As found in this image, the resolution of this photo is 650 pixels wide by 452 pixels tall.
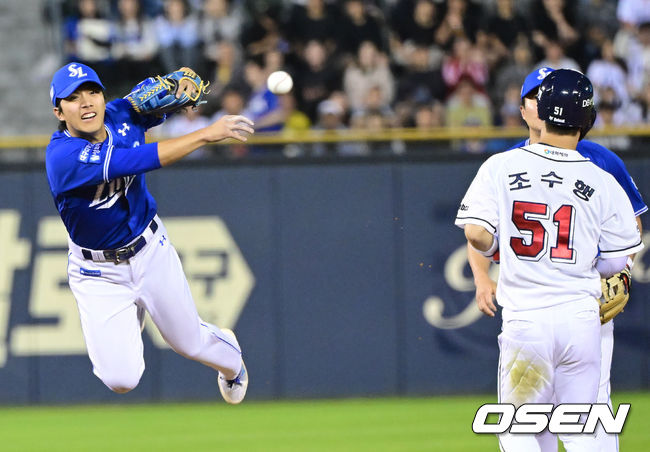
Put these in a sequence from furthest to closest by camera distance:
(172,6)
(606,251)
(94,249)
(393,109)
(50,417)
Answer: (172,6)
(393,109)
(50,417)
(94,249)
(606,251)

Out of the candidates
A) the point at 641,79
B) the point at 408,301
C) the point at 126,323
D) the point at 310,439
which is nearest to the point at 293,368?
the point at 408,301

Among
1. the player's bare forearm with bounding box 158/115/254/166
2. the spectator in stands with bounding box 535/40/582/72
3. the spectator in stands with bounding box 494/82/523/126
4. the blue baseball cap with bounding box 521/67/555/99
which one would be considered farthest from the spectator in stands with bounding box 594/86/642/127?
the player's bare forearm with bounding box 158/115/254/166

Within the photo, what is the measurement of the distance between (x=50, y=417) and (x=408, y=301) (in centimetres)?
385

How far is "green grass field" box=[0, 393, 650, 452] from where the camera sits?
9172 mm

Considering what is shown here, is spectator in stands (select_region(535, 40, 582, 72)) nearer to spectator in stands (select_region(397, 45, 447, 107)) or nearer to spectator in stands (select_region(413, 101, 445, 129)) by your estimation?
spectator in stands (select_region(397, 45, 447, 107))

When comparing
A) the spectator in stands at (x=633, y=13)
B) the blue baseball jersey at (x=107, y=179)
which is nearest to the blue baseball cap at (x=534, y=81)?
the blue baseball jersey at (x=107, y=179)

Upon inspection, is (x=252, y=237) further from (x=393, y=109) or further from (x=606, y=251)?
(x=606, y=251)

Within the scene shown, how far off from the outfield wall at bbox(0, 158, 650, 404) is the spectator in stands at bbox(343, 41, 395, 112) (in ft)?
6.06

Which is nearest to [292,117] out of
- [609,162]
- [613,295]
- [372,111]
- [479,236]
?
[372,111]

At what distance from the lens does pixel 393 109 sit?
42.8ft

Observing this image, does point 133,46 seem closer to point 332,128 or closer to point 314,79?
point 314,79

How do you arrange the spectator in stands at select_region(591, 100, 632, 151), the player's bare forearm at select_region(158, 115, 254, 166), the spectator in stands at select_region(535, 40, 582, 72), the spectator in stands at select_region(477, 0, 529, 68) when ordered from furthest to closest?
the spectator in stands at select_region(477, 0, 529, 68), the spectator in stands at select_region(535, 40, 582, 72), the spectator in stands at select_region(591, 100, 632, 151), the player's bare forearm at select_region(158, 115, 254, 166)

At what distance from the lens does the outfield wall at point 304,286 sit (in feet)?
37.9

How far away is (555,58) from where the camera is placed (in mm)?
13617
